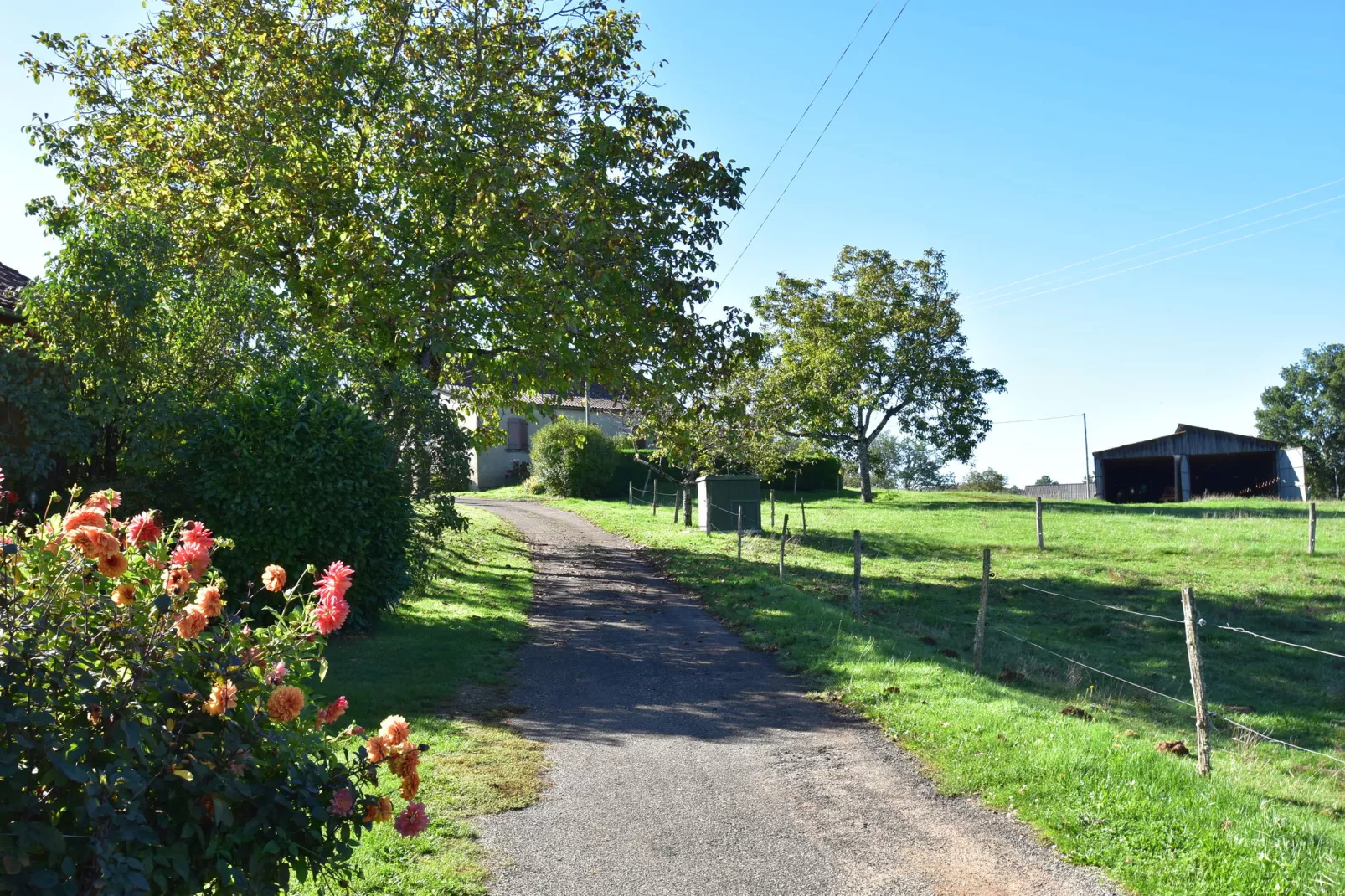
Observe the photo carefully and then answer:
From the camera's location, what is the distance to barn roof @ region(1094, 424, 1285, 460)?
165 feet

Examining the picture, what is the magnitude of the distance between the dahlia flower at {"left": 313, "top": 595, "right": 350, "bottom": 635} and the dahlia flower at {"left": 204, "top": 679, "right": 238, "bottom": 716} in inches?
14.1

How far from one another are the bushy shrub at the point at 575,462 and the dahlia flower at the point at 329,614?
40.0 m

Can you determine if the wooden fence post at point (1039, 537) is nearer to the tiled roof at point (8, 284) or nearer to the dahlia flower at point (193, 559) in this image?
the tiled roof at point (8, 284)

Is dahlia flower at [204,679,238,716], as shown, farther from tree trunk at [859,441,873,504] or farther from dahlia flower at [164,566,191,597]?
tree trunk at [859,441,873,504]

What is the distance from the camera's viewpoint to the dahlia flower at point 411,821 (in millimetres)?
3508

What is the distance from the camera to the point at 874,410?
4706 centimetres

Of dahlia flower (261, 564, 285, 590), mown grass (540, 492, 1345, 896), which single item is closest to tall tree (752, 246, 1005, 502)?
mown grass (540, 492, 1345, 896)

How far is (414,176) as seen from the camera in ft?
51.8

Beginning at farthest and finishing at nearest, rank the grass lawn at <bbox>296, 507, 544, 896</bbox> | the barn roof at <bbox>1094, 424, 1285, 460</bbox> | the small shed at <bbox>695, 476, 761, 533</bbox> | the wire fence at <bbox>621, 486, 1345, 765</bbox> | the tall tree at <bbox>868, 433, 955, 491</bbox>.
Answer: the tall tree at <bbox>868, 433, 955, 491</bbox>
the barn roof at <bbox>1094, 424, 1285, 460</bbox>
the small shed at <bbox>695, 476, 761, 533</bbox>
the wire fence at <bbox>621, 486, 1345, 765</bbox>
the grass lawn at <bbox>296, 507, 544, 896</bbox>

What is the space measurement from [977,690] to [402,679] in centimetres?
582

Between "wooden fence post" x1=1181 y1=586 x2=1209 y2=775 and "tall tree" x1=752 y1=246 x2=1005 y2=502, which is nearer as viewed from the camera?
"wooden fence post" x1=1181 y1=586 x2=1209 y2=775

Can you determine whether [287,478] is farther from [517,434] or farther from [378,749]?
[517,434]

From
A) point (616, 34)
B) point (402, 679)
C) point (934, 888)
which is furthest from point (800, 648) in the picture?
point (616, 34)

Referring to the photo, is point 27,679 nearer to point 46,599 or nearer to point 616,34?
point 46,599
